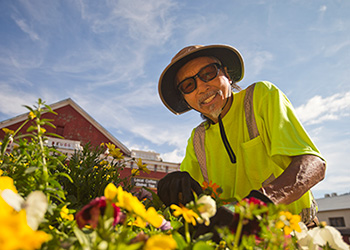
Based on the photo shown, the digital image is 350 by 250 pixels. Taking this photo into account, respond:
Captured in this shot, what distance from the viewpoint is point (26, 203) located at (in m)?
0.31

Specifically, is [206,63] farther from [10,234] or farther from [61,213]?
[10,234]

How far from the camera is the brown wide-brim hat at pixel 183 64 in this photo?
173 centimetres

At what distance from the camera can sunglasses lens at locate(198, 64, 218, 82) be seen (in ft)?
5.49

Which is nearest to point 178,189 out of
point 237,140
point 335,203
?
point 237,140

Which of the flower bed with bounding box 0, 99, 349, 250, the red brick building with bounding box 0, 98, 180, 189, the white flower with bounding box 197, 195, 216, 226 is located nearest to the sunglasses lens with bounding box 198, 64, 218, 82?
the flower bed with bounding box 0, 99, 349, 250

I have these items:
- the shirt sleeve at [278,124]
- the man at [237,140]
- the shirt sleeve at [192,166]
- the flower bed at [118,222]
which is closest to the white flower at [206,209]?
the flower bed at [118,222]

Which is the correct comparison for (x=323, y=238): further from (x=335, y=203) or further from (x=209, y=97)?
(x=335, y=203)

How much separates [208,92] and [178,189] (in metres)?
0.90

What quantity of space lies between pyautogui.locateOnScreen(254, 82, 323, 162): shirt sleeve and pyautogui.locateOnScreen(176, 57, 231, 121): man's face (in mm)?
267

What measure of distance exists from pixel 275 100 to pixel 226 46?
683 mm

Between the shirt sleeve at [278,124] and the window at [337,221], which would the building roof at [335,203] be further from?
the shirt sleeve at [278,124]

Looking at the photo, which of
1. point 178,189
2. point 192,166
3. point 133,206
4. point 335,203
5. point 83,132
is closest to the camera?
point 133,206

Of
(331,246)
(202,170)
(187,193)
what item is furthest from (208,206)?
(202,170)

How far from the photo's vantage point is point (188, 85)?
177 centimetres
